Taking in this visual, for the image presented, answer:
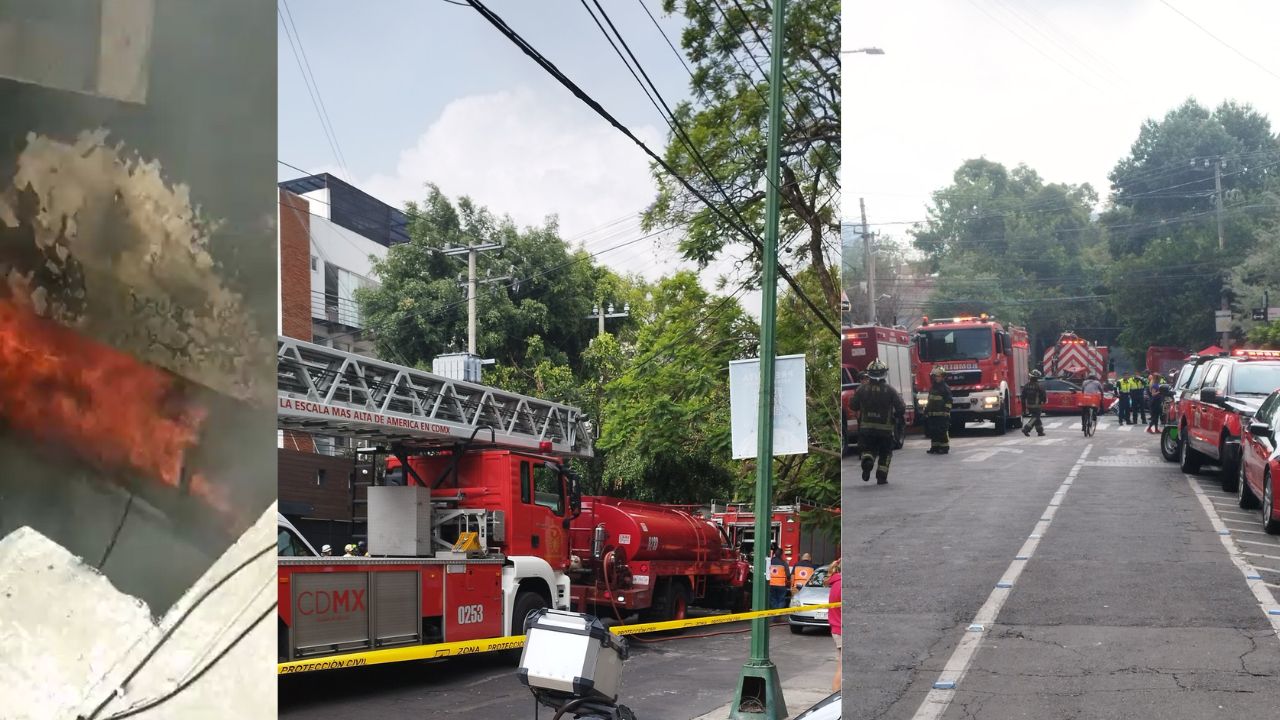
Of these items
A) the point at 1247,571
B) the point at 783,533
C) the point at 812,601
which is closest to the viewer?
the point at 1247,571

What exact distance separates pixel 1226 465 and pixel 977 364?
0.76 meters

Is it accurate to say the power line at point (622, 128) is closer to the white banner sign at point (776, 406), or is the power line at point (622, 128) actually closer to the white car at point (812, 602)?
the white banner sign at point (776, 406)

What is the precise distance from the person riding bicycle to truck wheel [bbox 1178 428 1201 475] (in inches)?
9.8

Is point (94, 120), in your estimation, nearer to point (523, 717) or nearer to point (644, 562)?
point (523, 717)

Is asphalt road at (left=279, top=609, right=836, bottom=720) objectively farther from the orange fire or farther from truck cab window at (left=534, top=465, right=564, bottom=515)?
the orange fire

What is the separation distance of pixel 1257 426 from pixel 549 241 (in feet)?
10.5

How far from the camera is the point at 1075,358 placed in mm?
3656

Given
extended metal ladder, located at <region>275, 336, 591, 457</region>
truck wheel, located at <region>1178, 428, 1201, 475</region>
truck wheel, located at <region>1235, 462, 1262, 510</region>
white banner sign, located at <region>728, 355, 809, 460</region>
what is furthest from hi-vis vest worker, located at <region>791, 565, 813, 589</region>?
truck wheel, located at <region>1235, 462, 1262, 510</region>

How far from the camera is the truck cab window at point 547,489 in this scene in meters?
6.87

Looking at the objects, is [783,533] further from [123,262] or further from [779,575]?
[123,262]

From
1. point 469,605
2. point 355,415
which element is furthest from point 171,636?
point 469,605

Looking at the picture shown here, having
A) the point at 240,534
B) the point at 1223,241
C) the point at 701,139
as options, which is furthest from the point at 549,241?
the point at 1223,241

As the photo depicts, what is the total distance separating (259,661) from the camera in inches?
184

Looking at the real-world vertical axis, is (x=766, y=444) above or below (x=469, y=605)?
above
